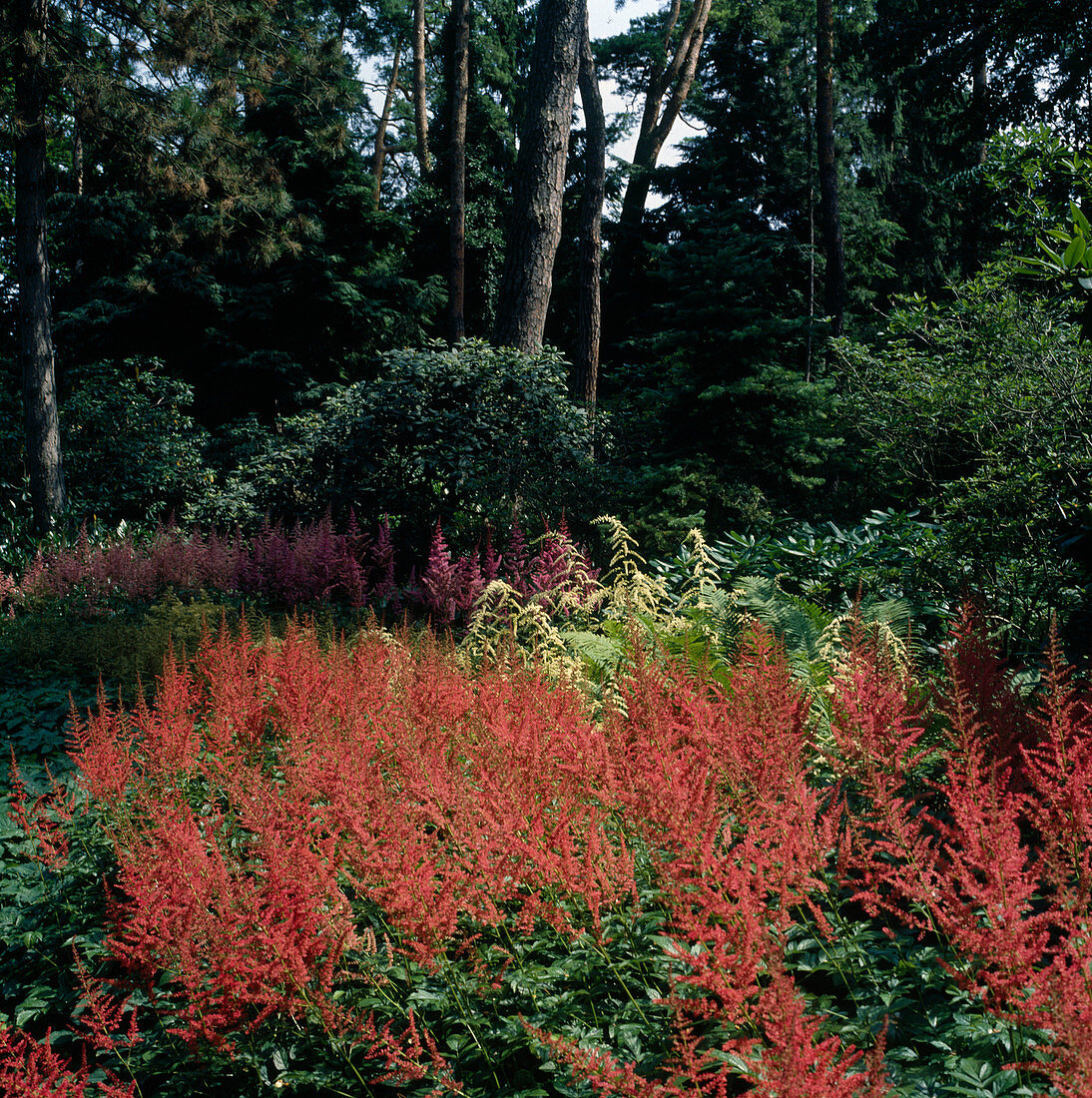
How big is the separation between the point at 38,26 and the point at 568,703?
1261 cm

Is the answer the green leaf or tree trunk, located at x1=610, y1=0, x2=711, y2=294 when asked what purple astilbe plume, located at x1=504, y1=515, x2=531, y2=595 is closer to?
the green leaf

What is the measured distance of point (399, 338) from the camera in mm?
21688

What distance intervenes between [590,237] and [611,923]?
13.8 meters

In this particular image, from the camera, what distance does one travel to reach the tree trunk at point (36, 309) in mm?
11594

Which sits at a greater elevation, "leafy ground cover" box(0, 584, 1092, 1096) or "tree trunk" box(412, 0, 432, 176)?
"tree trunk" box(412, 0, 432, 176)

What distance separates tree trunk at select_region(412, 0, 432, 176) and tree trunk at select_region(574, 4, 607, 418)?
29.2ft

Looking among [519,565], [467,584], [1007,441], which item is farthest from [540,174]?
[1007,441]

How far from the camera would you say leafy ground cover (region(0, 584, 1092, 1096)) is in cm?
158

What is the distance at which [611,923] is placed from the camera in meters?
2.39

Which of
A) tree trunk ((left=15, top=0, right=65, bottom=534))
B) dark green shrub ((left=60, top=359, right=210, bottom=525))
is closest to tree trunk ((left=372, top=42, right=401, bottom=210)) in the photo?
dark green shrub ((left=60, top=359, right=210, bottom=525))

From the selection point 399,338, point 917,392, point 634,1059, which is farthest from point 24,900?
point 399,338

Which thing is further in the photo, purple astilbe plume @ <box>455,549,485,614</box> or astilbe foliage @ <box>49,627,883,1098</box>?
purple astilbe plume @ <box>455,549,485,614</box>

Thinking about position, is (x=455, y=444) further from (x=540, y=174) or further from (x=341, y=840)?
(x=341, y=840)

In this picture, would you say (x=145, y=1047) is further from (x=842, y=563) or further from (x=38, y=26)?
(x=38, y=26)
